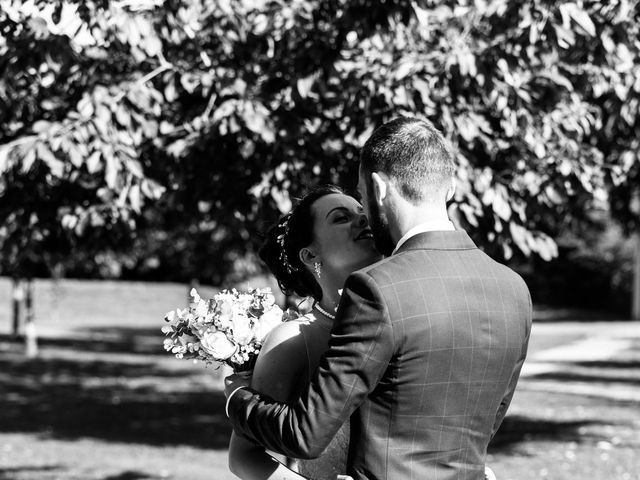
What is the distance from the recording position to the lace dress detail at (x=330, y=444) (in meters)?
2.40

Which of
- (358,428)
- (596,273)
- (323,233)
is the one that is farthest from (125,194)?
(596,273)

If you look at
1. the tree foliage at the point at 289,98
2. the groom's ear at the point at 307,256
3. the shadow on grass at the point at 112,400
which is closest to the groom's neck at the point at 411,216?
the groom's ear at the point at 307,256

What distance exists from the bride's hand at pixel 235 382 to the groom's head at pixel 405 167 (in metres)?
0.58

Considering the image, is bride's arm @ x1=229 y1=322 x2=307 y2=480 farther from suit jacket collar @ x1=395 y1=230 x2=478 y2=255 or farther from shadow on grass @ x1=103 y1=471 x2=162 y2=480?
shadow on grass @ x1=103 y1=471 x2=162 y2=480

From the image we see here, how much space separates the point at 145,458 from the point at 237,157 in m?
5.06

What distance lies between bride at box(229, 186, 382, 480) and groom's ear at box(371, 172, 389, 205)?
297 mm

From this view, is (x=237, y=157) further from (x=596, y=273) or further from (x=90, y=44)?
(x=596, y=273)

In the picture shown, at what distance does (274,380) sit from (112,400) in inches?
487

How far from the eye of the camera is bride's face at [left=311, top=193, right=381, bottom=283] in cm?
256

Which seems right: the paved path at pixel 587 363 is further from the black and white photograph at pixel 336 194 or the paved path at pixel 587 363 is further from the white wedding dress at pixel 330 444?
the white wedding dress at pixel 330 444

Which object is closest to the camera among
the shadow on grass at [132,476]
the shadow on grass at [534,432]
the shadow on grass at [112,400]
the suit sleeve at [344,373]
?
the suit sleeve at [344,373]

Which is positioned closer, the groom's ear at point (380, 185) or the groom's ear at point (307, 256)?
the groom's ear at point (380, 185)

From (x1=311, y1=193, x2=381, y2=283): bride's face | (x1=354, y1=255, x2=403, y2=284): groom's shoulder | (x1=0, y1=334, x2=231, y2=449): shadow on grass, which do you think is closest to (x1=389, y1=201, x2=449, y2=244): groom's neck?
(x1=354, y1=255, x2=403, y2=284): groom's shoulder

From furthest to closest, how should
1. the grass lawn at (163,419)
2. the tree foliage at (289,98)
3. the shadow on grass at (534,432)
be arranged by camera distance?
the shadow on grass at (534,432) < the grass lawn at (163,419) < the tree foliage at (289,98)
